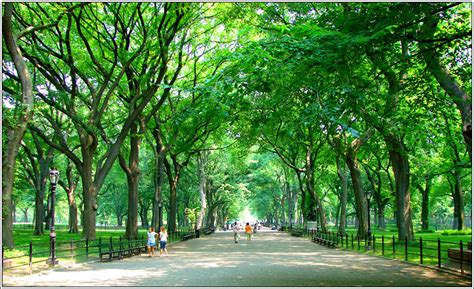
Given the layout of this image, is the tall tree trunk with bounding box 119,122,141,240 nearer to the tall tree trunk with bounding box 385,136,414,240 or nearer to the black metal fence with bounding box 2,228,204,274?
the black metal fence with bounding box 2,228,204,274

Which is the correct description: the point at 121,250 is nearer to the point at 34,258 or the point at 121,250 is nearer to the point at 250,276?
the point at 34,258

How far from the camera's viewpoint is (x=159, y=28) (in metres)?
22.0

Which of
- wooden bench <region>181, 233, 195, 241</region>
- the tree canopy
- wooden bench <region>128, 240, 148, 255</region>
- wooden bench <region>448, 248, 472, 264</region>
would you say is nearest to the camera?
the tree canopy

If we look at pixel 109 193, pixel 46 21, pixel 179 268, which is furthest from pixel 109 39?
pixel 109 193

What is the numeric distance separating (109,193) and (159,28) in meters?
63.3

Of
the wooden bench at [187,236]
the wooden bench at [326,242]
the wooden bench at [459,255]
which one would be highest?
the wooden bench at [459,255]

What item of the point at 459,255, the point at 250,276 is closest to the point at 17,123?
the point at 250,276

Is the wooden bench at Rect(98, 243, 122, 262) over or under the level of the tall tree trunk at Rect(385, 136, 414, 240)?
under

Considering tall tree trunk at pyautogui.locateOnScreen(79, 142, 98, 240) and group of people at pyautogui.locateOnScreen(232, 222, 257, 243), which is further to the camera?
group of people at pyautogui.locateOnScreen(232, 222, 257, 243)

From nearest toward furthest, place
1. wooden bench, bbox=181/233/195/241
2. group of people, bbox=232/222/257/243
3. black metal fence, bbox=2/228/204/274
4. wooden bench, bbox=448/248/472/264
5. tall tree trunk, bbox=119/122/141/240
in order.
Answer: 1. wooden bench, bbox=448/248/472/264
2. black metal fence, bbox=2/228/204/274
3. tall tree trunk, bbox=119/122/141/240
4. group of people, bbox=232/222/257/243
5. wooden bench, bbox=181/233/195/241

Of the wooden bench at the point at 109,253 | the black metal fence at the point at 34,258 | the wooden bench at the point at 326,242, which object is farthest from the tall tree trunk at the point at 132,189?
the wooden bench at the point at 326,242

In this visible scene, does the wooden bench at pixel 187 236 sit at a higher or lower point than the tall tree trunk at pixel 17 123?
lower

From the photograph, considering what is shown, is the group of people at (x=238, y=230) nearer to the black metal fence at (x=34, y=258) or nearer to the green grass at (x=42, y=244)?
the green grass at (x=42, y=244)

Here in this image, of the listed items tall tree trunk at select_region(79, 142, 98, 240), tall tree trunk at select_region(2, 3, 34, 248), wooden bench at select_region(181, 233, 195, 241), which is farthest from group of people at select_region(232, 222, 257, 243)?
tall tree trunk at select_region(2, 3, 34, 248)
